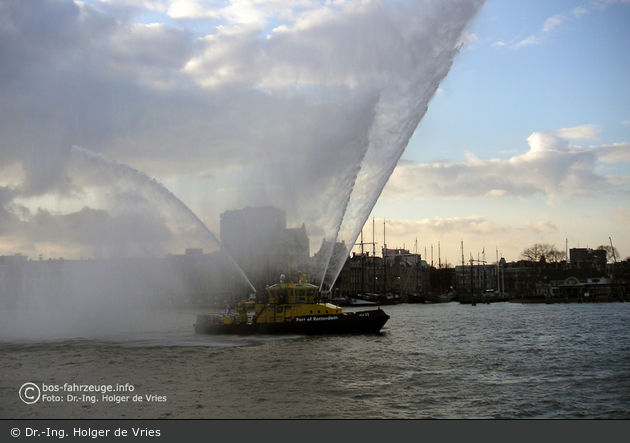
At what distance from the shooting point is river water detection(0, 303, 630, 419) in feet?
63.9

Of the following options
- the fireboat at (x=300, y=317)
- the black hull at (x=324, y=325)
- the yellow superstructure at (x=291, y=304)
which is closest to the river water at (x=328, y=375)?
the black hull at (x=324, y=325)

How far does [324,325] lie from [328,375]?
15.4 metres

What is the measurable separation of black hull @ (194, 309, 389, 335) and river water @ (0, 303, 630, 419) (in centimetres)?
114

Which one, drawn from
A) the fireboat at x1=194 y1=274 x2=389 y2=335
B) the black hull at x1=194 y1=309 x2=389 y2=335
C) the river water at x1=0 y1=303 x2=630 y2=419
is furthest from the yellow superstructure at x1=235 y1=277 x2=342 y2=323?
the river water at x1=0 y1=303 x2=630 y2=419

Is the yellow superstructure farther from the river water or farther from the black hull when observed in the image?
the river water

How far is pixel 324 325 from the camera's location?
4112 cm

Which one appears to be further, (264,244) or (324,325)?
A: (264,244)

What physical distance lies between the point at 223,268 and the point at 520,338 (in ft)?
274

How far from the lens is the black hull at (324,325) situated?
135ft

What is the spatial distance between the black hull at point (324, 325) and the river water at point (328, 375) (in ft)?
3.75

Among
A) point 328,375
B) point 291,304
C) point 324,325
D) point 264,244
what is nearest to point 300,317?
point 291,304

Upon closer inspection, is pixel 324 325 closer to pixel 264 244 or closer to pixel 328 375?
pixel 328 375

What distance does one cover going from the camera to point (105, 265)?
172 feet

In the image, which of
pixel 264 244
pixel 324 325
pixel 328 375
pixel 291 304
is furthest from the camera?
pixel 264 244
